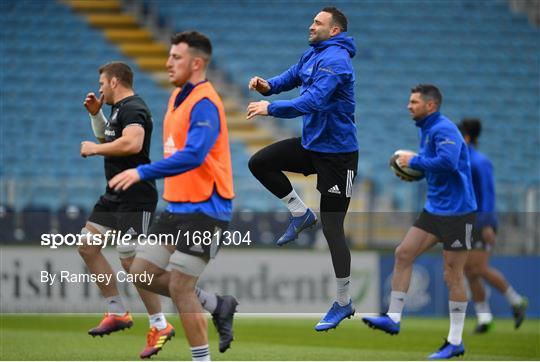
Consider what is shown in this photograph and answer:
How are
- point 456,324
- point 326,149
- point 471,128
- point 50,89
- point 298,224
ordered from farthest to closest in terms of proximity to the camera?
point 50,89 < point 471,128 < point 456,324 < point 298,224 < point 326,149

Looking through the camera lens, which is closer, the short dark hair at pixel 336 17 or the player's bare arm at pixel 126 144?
the player's bare arm at pixel 126 144

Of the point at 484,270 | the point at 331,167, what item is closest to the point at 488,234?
the point at 484,270

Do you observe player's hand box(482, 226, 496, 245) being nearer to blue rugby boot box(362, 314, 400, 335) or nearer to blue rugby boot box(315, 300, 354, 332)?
blue rugby boot box(362, 314, 400, 335)

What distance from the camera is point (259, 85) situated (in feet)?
29.2

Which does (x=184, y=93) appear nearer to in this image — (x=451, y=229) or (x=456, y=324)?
(x=451, y=229)

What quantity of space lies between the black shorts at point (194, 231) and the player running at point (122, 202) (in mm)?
1524

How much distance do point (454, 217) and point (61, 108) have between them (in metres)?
13.2

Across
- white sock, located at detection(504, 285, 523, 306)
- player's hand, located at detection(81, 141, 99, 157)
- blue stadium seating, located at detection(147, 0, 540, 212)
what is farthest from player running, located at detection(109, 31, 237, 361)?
blue stadium seating, located at detection(147, 0, 540, 212)

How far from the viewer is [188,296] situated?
7211 mm

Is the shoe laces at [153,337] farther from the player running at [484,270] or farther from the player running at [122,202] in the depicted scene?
the player running at [484,270]

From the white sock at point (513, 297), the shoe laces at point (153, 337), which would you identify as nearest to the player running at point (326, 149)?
the shoe laces at point (153, 337)

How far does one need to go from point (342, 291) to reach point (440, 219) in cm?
159

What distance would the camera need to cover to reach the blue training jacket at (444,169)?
1000 cm

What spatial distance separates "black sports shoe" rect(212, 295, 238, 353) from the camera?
25.6ft
